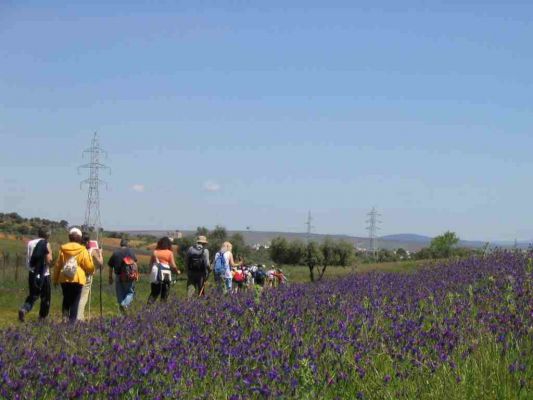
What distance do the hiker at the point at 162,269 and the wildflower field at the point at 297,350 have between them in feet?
17.9

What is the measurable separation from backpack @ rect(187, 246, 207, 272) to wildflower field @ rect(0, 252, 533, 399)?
672 cm

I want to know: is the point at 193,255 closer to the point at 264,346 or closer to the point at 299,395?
the point at 264,346

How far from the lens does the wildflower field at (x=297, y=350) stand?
4379 mm

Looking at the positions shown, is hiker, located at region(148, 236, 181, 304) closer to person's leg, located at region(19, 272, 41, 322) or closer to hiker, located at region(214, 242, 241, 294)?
hiker, located at region(214, 242, 241, 294)

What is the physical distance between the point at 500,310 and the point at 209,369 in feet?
8.78

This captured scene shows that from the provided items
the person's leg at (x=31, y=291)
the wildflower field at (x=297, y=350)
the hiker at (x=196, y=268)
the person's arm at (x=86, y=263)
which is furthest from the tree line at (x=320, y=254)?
the wildflower field at (x=297, y=350)

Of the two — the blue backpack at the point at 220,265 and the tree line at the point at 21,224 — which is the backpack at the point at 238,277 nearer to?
the blue backpack at the point at 220,265

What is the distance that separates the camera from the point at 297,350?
519 cm

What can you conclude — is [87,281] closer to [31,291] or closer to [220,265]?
[31,291]

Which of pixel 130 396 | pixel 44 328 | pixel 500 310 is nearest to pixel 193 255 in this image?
pixel 44 328

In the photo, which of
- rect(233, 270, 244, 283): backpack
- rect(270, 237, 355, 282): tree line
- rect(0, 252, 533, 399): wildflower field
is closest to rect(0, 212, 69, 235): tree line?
rect(270, 237, 355, 282): tree line

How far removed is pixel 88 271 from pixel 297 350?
21.6 ft

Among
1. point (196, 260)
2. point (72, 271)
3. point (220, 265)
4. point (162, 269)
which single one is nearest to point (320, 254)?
point (220, 265)

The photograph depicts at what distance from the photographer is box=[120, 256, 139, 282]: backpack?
40.4 ft
